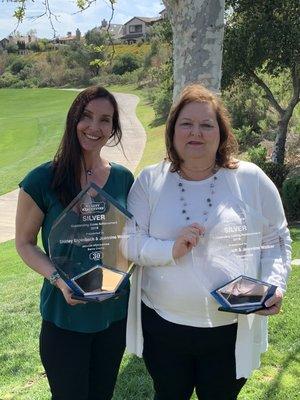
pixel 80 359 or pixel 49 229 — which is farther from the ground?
pixel 49 229

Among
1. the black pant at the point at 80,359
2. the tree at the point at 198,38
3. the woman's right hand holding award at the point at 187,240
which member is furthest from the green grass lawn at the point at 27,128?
the woman's right hand holding award at the point at 187,240

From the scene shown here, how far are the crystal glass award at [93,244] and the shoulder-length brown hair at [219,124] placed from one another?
14.1 inches

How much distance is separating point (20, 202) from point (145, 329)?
845 mm

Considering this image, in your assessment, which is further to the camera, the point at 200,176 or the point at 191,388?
the point at 191,388

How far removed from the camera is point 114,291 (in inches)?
85.6

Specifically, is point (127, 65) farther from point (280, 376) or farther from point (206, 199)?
point (206, 199)

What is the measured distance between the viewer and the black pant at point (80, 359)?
237 cm

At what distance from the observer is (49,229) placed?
7.68 feet

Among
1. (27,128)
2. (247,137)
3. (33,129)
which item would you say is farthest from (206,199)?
(27,128)

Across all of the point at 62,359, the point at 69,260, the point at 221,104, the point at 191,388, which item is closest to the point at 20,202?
the point at 69,260

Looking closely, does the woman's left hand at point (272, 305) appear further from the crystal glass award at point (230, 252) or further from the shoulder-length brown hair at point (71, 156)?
the shoulder-length brown hair at point (71, 156)

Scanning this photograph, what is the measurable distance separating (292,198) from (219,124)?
10.3m

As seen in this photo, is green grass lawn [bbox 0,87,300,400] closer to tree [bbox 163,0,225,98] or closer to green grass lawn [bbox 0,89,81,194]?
tree [bbox 163,0,225,98]

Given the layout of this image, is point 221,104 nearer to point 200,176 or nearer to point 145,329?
point 200,176
